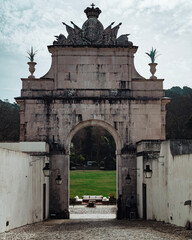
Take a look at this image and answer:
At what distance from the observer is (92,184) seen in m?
39.8

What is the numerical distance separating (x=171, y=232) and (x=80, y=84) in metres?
10.5

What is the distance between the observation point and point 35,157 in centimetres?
1728

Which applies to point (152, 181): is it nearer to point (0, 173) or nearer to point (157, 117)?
point (157, 117)

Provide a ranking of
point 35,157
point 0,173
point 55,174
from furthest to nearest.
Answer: point 55,174
point 35,157
point 0,173

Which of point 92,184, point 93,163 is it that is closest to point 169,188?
point 92,184

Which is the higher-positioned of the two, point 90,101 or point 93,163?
point 90,101

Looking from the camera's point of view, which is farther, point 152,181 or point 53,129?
point 53,129

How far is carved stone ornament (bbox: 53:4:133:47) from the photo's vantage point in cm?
2089

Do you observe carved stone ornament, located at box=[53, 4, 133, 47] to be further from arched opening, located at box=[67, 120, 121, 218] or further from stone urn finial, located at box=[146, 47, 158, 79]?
arched opening, located at box=[67, 120, 121, 218]

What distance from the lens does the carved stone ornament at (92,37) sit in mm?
20891


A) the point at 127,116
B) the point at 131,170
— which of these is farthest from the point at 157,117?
the point at 131,170

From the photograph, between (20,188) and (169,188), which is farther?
(169,188)

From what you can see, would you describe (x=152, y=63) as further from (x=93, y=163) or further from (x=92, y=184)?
(x=93, y=163)

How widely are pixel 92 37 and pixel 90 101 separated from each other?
332 centimetres
